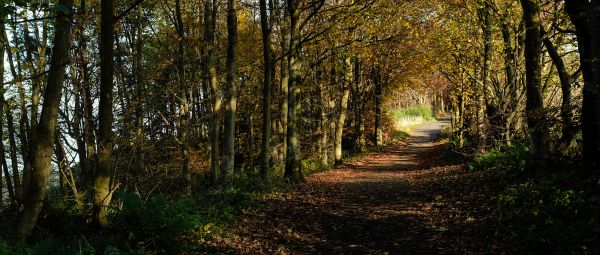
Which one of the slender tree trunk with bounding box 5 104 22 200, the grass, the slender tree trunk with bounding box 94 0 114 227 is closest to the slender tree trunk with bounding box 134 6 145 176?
the slender tree trunk with bounding box 5 104 22 200

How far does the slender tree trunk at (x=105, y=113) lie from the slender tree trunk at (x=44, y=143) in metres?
0.65

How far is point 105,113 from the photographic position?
7113 millimetres

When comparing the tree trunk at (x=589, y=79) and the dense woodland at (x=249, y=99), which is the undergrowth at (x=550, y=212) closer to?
the dense woodland at (x=249, y=99)

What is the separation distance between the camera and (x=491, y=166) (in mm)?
12352

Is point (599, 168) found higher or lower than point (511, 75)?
lower

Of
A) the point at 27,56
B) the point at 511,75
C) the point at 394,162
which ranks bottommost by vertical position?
the point at 394,162

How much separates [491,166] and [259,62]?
13.7 meters

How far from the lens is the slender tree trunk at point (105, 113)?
276 inches

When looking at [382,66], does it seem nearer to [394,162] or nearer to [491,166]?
[394,162]

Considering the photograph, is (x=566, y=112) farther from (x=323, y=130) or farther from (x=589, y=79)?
(x=323, y=130)

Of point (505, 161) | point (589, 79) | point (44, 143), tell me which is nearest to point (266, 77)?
point (44, 143)

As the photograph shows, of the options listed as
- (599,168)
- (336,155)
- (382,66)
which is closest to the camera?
(599,168)

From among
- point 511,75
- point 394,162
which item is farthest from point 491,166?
point 394,162

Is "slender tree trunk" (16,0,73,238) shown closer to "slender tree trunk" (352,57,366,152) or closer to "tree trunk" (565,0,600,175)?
Result: "tree trunk" (565,0,600,175)
